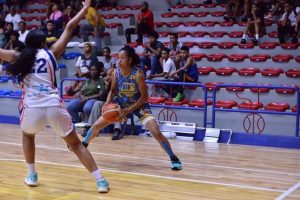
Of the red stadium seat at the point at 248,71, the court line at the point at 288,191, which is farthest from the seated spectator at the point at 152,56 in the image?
the court line at the point at 288,191

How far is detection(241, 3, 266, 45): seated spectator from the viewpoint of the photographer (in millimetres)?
13242

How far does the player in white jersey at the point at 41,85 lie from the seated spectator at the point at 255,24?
332 inches

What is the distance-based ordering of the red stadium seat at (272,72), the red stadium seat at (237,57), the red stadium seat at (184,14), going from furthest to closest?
1. the red stadium seat at (184,14)
2. the red stadium seat at (237,57)
3. the red stadium seat at (272,72)

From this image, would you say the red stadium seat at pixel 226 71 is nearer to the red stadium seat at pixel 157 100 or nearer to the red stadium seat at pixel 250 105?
the red stadium seat at pixel 250 105

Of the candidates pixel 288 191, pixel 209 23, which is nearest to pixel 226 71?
pixel 209 23

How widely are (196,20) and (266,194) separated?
10.6 meters

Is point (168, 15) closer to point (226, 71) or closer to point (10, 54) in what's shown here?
point (226, 71)

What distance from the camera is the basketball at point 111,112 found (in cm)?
696

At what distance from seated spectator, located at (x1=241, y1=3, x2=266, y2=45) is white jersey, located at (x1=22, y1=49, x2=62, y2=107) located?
8.58m

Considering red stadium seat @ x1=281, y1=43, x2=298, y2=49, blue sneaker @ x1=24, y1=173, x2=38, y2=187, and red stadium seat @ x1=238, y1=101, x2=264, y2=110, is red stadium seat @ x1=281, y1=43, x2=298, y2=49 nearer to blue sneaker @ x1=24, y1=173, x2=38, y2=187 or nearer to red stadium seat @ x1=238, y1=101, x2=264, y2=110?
red stadium seat @ x1=238, y1=101, x2=264, y2=110

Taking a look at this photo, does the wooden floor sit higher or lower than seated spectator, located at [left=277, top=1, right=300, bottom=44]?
lower

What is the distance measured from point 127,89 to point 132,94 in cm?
10

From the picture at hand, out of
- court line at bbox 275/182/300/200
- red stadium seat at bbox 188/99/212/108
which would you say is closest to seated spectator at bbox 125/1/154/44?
red stadium seat at bbox 188/99/212/108

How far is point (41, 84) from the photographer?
5.42m
